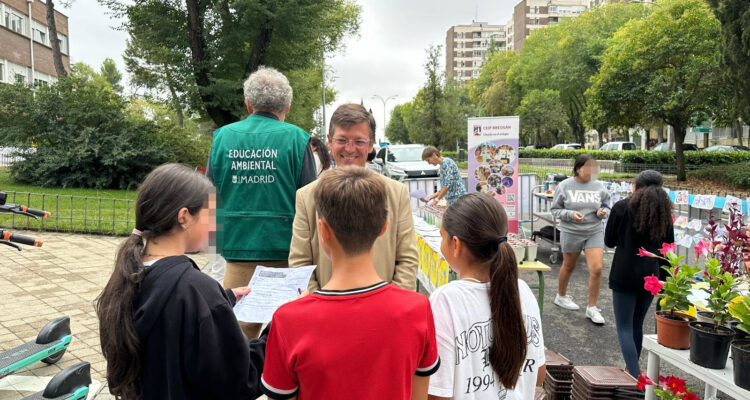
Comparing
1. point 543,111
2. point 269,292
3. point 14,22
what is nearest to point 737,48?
point 269,292

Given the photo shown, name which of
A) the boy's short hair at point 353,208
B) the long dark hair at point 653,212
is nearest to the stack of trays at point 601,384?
the long dark hair at point 653,212

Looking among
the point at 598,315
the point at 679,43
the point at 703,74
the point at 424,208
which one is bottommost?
the point at 598,315

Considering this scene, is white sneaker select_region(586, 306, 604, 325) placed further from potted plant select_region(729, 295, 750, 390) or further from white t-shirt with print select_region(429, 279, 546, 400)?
white t-shirt with print select_region(429, 279, 546, 400)

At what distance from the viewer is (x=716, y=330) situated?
2490 millimetres

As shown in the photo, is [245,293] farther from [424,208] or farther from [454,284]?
[424,208]

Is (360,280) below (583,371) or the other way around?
the other way around

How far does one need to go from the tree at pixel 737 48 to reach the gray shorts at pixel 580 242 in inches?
588

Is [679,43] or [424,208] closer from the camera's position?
[424,208]

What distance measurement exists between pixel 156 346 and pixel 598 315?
5148mm

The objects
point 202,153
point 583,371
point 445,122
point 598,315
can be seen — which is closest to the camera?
point 583,371

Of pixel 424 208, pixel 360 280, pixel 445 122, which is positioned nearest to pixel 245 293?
pixel 360 280

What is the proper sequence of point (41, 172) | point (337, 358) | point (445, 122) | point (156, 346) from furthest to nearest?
1. point (445, 122)
2. point (41, 172)
3. point (156, 346)
4. point (337, 358)

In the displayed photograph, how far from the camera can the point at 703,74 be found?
20078mm

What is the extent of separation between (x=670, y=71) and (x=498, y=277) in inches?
921
